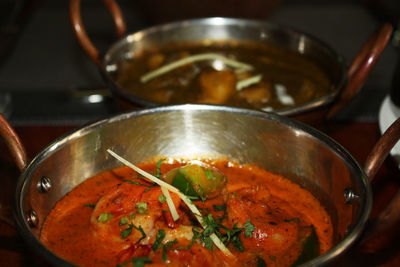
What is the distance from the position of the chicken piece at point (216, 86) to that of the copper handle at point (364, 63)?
15.2 inches

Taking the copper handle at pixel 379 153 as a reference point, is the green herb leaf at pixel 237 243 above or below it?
below

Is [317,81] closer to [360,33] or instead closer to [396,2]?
[360,33]

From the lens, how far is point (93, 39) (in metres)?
3.57

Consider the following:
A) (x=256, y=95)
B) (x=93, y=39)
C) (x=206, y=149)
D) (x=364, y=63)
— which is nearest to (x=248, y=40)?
(x=256, y=95)

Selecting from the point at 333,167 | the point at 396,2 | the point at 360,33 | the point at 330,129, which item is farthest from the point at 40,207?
the point at 396,2

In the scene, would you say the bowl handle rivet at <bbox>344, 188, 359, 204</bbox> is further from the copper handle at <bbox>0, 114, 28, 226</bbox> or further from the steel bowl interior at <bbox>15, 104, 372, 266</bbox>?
the copper handle at <bbox>0, 114, 28, 226</bbox>

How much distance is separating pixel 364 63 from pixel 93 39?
2.05 m

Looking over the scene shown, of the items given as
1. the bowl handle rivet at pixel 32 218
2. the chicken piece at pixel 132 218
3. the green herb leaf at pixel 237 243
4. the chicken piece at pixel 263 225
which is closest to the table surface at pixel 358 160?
the bowl handle rivet at pixel 32 218

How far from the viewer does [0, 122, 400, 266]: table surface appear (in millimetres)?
1608

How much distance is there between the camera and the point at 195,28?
2.67 m

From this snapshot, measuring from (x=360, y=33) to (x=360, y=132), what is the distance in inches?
65.0

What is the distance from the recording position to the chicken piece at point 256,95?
2182 millimetres

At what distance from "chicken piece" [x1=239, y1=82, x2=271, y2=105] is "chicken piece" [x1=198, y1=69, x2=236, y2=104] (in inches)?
2.1

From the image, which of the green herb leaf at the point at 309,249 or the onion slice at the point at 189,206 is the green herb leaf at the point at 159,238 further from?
the green herb leaf at the point at 309,249
